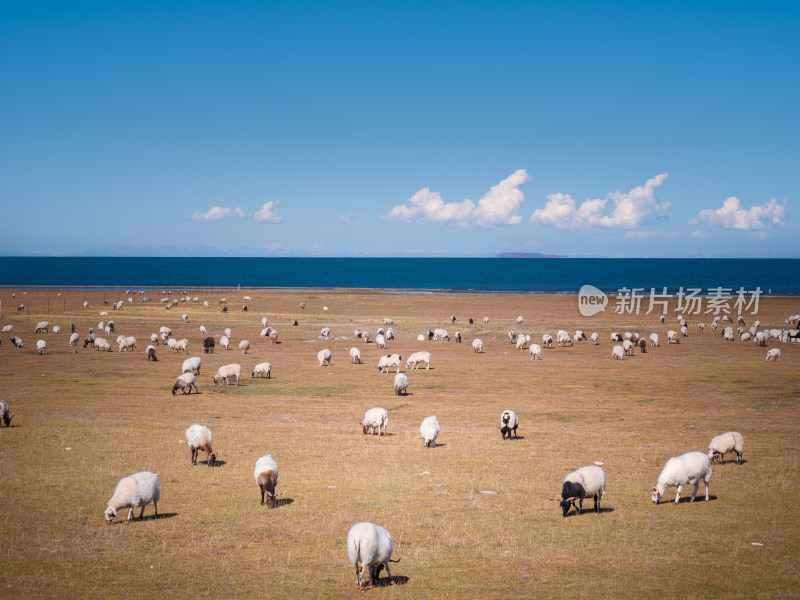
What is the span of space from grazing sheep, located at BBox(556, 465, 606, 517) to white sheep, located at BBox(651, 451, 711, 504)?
5.59 feet

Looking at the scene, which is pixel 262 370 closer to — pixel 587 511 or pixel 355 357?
pixel 355 357

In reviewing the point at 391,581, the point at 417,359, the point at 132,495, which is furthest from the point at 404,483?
the point at 417,359

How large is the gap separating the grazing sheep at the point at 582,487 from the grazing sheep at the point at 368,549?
5976 mm

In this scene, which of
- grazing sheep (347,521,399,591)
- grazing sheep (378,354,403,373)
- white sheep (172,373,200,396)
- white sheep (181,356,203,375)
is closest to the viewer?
grazing sheep (347,521,399,591)

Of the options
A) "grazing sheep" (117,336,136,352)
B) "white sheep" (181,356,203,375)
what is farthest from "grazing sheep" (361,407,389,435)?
"grazing sheep" (117,336,136,352)

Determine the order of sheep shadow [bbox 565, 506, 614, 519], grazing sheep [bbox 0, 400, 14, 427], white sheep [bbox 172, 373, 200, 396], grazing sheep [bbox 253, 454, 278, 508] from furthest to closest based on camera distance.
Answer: white sheep [bbox 172, 373, 200, 396] → grazing sheep [bbox 0, 400, 14, 427] → grazing sheep [bbox 253, 454, 278, 508] → sheep shadow [bbox 565, 506, 614, 519]

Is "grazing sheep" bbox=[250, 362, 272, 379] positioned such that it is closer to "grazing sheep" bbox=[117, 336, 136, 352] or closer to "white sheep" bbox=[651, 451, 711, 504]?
"grazing sheep" bbox=[117, 336, 136, 352]

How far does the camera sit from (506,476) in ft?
62.5

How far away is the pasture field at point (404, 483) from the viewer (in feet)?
39.3

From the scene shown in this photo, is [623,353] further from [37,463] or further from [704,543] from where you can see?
[37,463]

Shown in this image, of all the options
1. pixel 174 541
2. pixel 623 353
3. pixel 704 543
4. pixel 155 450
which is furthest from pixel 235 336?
pixel 704 543

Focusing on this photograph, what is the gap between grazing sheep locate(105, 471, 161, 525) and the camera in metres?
14.8

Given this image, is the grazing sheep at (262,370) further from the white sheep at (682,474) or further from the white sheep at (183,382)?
the white sheep at (682,474)

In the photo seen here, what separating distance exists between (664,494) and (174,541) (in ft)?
43.6
